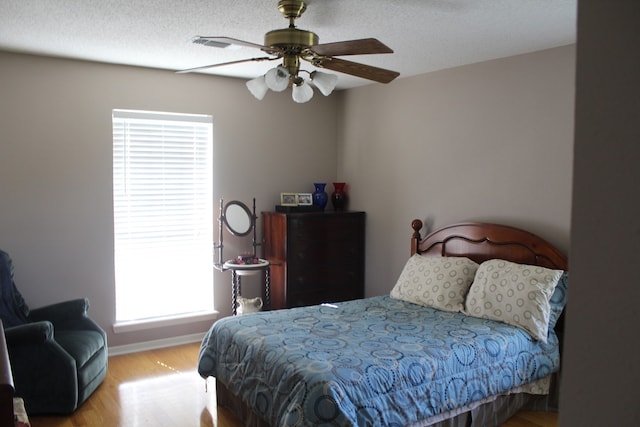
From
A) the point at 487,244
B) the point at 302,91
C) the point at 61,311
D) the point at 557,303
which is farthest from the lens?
the point at 487,244

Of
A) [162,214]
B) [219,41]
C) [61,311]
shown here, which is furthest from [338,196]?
[219,41]

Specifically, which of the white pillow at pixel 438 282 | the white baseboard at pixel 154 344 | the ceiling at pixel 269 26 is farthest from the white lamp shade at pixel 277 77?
the white baseboard at pixel 154 344

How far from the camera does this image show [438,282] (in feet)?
12.6

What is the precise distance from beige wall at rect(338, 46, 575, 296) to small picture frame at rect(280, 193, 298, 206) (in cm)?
66

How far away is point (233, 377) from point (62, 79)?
277 centimetres

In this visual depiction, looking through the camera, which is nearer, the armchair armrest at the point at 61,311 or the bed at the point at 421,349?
the bed at the point at 421,349

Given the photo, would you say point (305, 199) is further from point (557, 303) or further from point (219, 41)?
point (219, 41)

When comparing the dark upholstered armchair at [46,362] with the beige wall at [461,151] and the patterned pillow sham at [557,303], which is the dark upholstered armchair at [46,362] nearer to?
the beige wall at [461,151]

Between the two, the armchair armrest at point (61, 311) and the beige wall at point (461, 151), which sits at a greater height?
the beige wall at point (461, 151)

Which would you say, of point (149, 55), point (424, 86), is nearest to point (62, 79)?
point (149, 55)

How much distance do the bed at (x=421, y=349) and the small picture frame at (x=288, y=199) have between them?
1.49 metres

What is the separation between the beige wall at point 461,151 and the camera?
3598 millimetres

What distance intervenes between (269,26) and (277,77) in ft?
2.17

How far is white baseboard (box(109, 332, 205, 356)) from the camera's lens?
4.46 m
